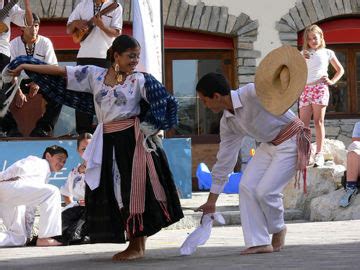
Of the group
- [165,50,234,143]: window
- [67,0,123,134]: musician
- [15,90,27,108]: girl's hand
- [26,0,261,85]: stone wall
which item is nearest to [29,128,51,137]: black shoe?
[15,90,27,108]: girl's hand

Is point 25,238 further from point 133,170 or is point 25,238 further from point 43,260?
point 133,170

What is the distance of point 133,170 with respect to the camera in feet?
24.6

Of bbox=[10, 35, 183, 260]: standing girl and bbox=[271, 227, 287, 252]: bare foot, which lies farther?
bbox=[271, 227, 287, 252]: bare foot

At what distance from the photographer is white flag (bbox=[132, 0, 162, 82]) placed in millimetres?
11406

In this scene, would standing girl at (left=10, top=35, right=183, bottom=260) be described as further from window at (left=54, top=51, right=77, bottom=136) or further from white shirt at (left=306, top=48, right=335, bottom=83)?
window at (left=54, top=51, right=77, bottom=136)

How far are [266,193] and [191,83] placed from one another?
30.6 ft

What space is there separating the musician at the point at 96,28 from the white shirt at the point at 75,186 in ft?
4.91

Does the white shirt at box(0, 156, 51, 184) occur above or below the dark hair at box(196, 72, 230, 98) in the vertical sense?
below

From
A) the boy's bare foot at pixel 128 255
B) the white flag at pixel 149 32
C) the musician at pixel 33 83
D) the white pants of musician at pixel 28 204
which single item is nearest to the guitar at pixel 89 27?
the white flag at pixel 149 32

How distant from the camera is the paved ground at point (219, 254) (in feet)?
21.7

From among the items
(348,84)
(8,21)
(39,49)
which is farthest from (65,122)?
(348,84)

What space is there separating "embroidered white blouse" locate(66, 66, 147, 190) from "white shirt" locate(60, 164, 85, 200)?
10.5 feet

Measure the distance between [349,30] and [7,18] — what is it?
6714 mm

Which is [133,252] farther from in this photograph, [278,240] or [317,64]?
[317,64]
